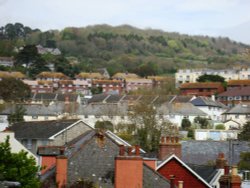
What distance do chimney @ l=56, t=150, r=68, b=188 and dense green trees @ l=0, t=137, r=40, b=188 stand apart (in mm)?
641

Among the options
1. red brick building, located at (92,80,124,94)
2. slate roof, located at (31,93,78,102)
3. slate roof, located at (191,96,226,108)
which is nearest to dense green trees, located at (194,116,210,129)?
slate roof, located at (191,96,226,108)

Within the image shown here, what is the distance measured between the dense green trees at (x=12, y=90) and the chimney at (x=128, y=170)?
277ft

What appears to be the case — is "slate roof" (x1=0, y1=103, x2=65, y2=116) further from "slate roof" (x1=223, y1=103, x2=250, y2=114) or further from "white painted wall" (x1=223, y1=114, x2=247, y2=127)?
"slate roof" (x1=223, y1=103, x2=250, y2=114)

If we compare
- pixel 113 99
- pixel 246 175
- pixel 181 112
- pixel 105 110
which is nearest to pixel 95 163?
pixel 246 175

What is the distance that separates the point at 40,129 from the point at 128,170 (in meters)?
23.8

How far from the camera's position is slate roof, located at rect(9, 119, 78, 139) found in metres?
43.2

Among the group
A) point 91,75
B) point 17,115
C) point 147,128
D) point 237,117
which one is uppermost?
point 91,75

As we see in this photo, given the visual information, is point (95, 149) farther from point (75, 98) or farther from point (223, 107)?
point (75, 98)

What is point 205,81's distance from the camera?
426 feet

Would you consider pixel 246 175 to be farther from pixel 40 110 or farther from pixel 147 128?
pixel 40 110

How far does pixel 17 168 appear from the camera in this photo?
71.7 feet

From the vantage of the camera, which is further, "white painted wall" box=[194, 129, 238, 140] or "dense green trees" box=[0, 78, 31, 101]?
"dense green trees" box=[0, 78, 31, 101]

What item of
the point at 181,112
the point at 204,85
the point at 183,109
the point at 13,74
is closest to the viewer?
the point at 181,112

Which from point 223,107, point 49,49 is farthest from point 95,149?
point 49,49
